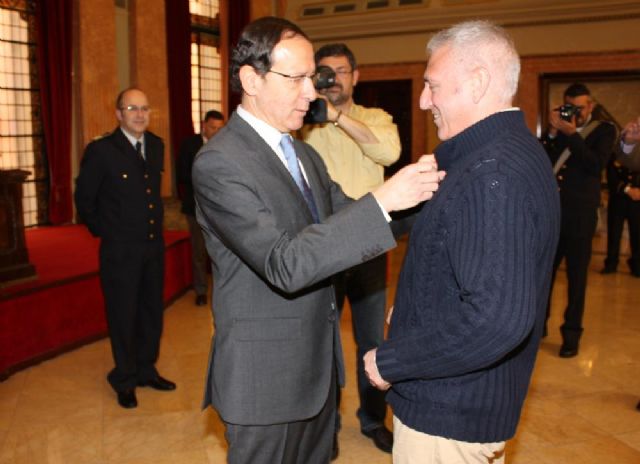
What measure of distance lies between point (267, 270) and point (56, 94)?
692 cm

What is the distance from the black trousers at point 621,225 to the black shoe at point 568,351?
3.08 m

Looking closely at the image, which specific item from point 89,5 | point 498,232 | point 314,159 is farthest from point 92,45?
point 498,232

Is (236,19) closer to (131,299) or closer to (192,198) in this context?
(192,198)

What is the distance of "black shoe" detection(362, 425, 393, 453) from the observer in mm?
3271

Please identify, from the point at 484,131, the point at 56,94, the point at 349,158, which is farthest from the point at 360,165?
the point at 56,94

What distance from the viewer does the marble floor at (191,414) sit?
325cm

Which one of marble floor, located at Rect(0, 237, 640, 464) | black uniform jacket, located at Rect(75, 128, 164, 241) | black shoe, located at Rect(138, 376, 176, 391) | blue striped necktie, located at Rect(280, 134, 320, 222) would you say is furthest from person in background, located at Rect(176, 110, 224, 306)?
blue striped necktie, located at Rect(280, 134, 320, 222)

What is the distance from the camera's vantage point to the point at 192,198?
600cm

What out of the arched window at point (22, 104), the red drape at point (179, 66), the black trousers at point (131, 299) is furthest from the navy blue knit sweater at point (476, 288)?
the red drape at point (179, 66)

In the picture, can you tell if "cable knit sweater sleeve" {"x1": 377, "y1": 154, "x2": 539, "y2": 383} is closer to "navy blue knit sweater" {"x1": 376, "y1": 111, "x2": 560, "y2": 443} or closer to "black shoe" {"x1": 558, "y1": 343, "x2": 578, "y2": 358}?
"navy blue knit sweater" {"x1": 376, "y1": 111, "x2": 560, "y2": 443}

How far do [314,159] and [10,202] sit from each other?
3.27m

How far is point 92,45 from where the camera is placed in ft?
25.9

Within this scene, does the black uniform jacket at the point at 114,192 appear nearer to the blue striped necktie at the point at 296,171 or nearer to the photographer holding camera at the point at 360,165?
the photographer holding camera at the point at 360,165

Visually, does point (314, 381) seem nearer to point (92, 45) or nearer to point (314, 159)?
point (314, 159)
